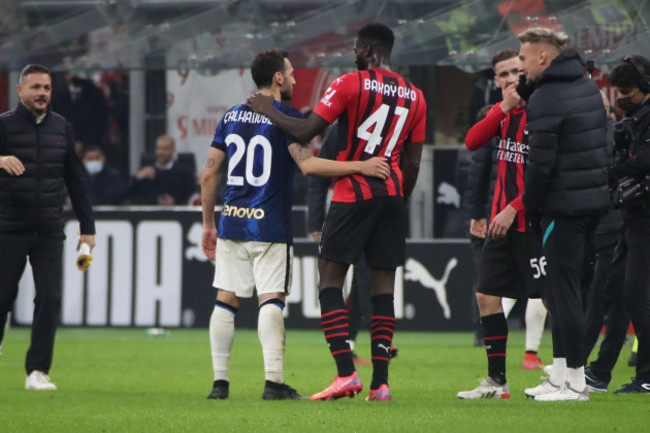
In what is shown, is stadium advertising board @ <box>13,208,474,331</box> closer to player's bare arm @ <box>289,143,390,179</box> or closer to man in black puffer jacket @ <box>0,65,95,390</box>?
man in black puffer jacket @ <box>0,65,95,390</box>

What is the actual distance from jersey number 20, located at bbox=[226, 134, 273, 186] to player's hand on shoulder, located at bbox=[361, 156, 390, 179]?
78 cm

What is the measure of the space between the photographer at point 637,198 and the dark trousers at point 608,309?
0.40 m

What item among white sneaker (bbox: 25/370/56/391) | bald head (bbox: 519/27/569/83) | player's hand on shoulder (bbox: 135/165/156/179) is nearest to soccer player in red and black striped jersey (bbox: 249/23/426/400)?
bald head (bbox: 519/27/569/83)

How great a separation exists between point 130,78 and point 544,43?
42.6 ft

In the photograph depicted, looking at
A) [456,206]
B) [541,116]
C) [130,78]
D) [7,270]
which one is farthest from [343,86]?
[130,78]

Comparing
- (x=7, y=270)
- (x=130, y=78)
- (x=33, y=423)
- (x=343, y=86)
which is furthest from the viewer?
(x=130, y=78)

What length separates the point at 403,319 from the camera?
1512cm

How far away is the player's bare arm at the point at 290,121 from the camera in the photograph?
757 cm

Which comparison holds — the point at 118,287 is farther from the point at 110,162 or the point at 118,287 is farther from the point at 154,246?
the point at 110,162

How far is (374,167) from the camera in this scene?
7.54 meters

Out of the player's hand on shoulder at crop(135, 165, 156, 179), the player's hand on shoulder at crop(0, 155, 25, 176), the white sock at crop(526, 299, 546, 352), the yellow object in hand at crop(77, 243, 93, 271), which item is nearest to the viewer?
the player's hand on shoulder at crop(0, 155, 25, 176)

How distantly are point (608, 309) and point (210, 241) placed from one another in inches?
118

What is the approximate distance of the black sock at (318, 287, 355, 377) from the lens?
7555 mm

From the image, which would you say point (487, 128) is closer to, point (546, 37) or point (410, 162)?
point (410, 162)
